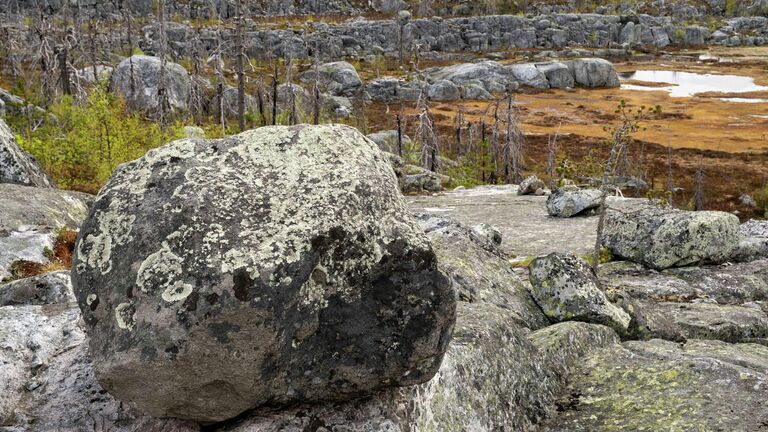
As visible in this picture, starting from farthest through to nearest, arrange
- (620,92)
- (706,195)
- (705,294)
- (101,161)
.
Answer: (620,92)
(706,195)
(101,161)
(705,294)

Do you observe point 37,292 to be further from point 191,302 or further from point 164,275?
point 191,302

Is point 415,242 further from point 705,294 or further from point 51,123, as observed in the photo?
point 51,123

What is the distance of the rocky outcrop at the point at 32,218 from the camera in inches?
614

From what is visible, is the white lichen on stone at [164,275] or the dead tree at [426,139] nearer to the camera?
the white lichen on stone at [164,275]

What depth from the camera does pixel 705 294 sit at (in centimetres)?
1700

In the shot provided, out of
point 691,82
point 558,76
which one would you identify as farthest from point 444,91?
Answer: point 691,82

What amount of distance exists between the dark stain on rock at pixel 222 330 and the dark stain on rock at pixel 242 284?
0.96ft

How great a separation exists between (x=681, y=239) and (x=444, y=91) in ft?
304

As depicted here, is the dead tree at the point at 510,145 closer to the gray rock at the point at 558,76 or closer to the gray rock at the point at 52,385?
the gray rock at the point at 52,385

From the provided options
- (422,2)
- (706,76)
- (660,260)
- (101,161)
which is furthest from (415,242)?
(422,2)

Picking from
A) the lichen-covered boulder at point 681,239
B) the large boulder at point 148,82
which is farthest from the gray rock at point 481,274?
the large boulder at point 148,82

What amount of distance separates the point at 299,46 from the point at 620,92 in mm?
66664

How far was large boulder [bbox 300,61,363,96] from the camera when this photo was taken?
102 metres

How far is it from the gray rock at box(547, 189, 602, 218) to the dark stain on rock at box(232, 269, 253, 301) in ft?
83.8
